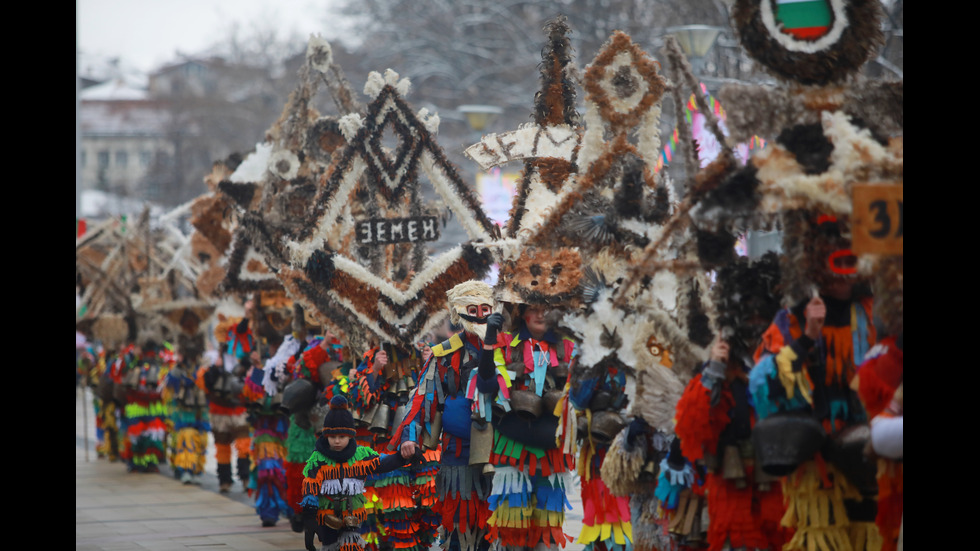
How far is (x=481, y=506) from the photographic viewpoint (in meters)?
Result: 7.71

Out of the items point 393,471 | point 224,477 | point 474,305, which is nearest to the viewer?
point 474,305

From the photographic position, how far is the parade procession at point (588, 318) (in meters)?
4.86

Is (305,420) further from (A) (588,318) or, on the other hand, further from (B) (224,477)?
(B) (224,477)

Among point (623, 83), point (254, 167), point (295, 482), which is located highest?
point (254, 167)

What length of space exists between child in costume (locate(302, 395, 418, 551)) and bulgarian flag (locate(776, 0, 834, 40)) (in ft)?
13.0

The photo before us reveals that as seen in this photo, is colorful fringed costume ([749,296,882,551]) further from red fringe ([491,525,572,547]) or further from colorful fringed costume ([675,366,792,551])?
red fringe ([491,525,572,547])

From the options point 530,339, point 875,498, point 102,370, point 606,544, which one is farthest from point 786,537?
point 102,370

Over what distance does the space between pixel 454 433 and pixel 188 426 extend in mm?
8086

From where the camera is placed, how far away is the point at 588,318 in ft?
22.2

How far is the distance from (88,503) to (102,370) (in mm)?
5125

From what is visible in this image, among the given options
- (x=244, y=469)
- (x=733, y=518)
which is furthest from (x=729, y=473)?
(x=244, y=469)

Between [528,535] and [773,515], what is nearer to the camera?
[773,515]

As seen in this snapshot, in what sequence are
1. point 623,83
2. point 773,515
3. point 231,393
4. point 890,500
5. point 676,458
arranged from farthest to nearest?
point 231,393 < point 623,83 < point 676,458 < point 773,515 < point 890,500

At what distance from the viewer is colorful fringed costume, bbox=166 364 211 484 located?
48.7ft
